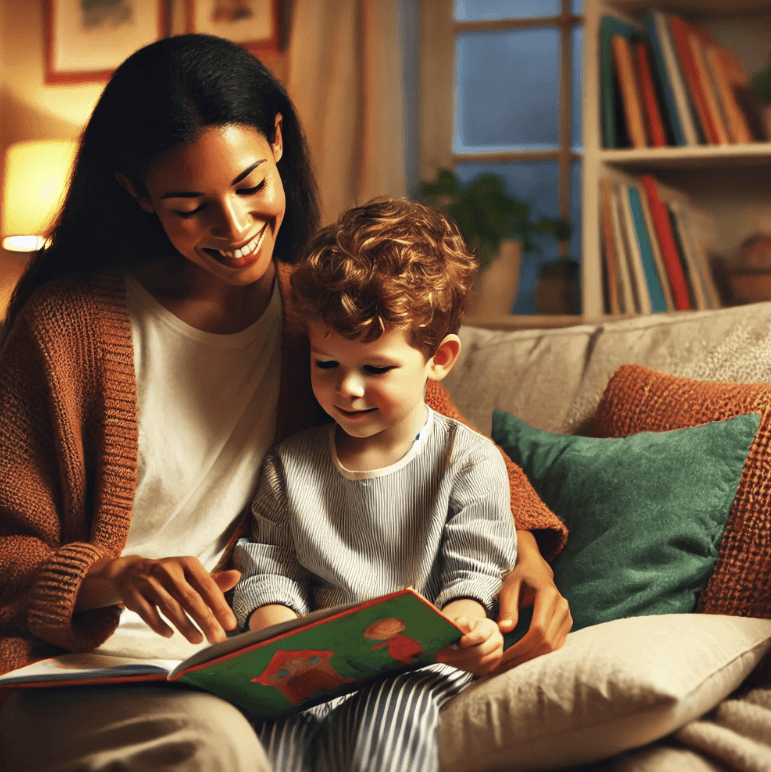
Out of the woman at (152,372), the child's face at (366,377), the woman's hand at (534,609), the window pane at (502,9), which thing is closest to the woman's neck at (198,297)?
the woman at (152,372)

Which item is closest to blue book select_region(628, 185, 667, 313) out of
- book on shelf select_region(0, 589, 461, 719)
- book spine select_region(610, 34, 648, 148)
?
book spine select_region(610, 34, 648, 148)

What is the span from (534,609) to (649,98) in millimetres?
1493

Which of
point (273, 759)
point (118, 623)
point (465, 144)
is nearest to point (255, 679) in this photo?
point (273, 759)

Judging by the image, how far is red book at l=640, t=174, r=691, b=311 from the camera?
209 cm

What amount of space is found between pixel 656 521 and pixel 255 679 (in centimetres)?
53

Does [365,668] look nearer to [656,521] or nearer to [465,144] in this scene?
[656,521]

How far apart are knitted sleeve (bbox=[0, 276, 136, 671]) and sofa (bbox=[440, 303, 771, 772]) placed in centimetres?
48

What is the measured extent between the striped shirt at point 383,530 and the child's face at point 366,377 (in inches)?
2.9

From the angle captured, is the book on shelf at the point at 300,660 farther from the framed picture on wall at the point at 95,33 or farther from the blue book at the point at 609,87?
the framed picture on wall at the point at 95,33

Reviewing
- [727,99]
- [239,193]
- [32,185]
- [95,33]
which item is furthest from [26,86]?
[239,193]

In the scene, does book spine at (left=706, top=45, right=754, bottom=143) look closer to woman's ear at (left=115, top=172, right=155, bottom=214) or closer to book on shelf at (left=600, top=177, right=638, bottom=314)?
book on shelf at (left=600, top=177, right=638, bottom=314)

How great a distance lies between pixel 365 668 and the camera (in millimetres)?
894

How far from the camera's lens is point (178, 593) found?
876 millimetres

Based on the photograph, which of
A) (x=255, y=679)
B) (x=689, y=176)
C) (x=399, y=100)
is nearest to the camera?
(x=255, y=679)
